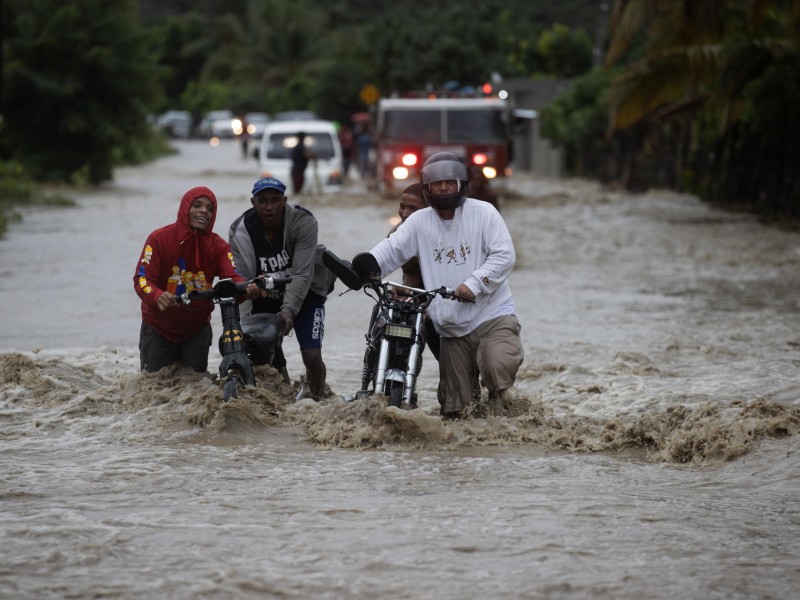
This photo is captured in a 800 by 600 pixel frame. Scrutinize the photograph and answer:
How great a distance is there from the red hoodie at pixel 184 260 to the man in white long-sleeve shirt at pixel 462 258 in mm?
982

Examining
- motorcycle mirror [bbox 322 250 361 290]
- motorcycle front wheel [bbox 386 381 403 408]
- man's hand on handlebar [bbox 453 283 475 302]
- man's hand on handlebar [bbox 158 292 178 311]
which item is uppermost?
motorcycle mirror [bbox 322 250 361 290]

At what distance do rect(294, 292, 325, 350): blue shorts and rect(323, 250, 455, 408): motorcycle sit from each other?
40.6 inches

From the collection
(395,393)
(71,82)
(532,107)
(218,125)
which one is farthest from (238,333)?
(218,125)

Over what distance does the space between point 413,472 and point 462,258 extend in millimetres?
1302

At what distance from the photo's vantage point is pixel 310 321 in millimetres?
8773

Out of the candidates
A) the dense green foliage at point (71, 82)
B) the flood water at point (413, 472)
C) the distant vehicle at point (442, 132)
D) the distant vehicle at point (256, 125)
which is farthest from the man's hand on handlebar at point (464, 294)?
the distant vehicle at point (256, 125)

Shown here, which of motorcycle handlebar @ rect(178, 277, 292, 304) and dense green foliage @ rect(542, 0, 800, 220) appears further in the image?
dense green foliage @ rect(542, 0, 800, 220)

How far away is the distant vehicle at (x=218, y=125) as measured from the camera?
76000 mm

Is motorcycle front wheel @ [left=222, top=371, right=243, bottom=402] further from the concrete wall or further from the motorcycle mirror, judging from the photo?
the concrete wall

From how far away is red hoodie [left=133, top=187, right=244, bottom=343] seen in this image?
320 inches

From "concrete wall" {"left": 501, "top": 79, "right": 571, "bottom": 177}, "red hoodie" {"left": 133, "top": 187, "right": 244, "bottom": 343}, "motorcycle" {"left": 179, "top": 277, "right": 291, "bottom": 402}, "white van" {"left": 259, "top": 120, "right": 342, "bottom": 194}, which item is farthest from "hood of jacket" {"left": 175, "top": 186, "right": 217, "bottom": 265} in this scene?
"concrete wall" {"left": 501, "top": 79, "right": 571, "bottom": 177}

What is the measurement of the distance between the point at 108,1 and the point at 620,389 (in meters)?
27.6

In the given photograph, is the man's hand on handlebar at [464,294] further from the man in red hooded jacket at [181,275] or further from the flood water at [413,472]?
the man in red hooded jacket at [181,275]

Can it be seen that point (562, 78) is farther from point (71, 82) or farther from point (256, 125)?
point (71, 82)
